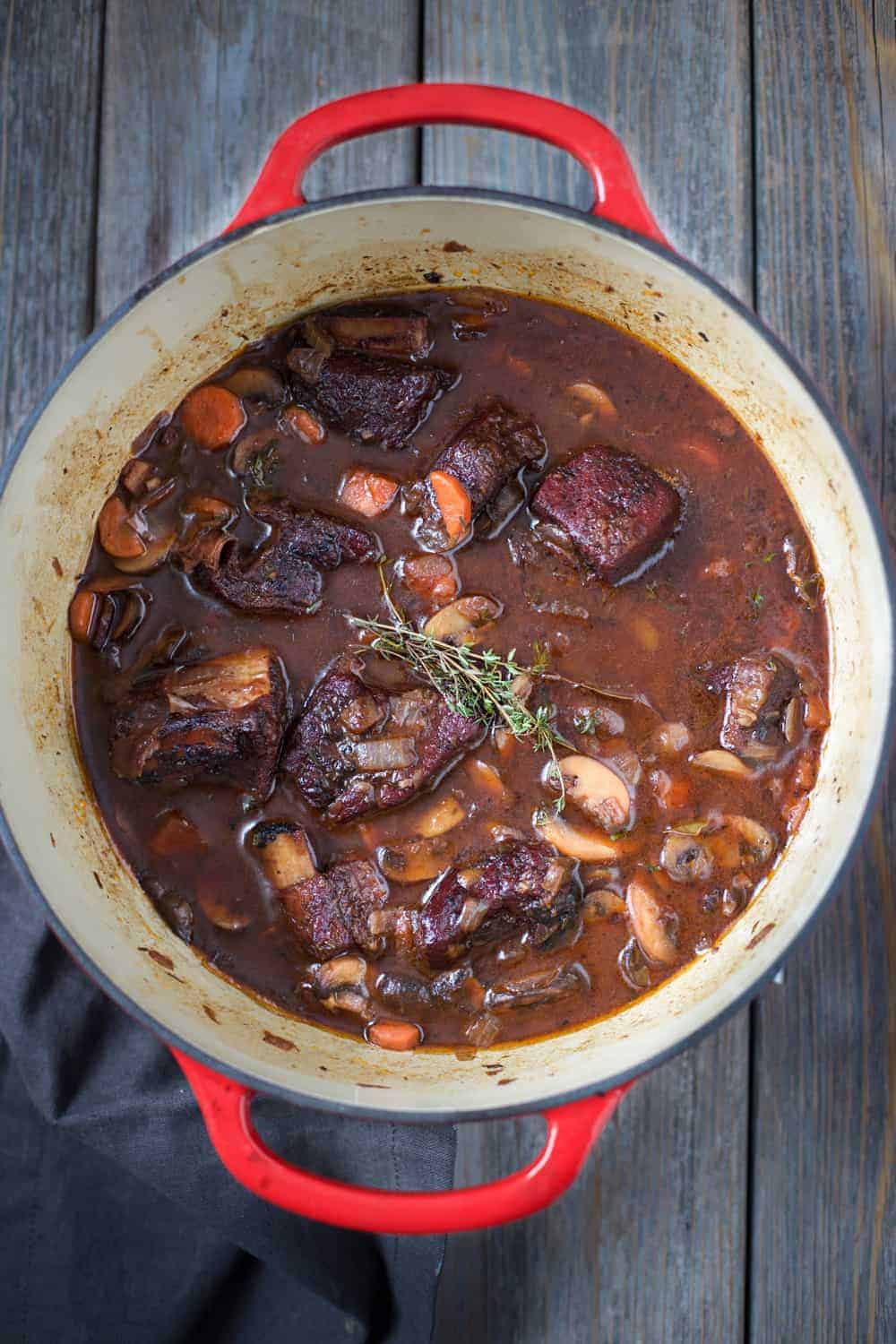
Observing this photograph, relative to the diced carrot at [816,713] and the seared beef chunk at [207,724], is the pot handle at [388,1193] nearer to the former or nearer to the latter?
the seared beef chunk at [207,724]

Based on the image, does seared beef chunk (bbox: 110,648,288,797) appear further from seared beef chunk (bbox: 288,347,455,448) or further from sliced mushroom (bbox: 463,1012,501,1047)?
sliced mushroom (bbox: 463,1012,501,1047)

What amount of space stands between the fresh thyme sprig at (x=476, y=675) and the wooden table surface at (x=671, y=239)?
95cm

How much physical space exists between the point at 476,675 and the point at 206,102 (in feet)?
5.10

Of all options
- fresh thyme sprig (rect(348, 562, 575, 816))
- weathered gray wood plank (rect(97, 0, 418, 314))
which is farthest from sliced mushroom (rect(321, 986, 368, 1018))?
weathered gray wood plank (rect(97, 0, 418, 314))

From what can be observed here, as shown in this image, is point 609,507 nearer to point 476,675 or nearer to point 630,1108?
point 476,675

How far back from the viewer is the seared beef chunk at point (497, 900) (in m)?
2.05

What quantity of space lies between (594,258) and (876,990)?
5.81 feet

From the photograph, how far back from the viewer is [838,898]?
8.43 ft

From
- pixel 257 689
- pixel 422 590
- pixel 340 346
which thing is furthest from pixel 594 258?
pixel 257 689

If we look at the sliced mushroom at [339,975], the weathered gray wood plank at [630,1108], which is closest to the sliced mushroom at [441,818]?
the sliced mushroom at [339,975]

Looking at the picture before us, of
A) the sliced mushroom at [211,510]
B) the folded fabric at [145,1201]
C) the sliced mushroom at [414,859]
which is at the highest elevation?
the sliced mushroom at [211,510]

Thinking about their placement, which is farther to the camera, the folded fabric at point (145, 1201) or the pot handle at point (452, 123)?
the folded fabric at point (145, 1201)

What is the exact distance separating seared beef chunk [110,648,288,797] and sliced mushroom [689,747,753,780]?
82cm

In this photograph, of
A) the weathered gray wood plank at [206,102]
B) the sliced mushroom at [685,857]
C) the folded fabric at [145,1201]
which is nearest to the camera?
the sliced mushroom at [685,857]
